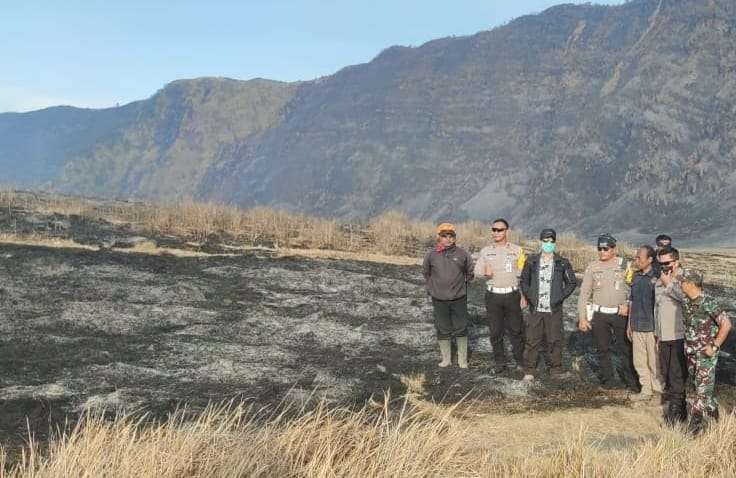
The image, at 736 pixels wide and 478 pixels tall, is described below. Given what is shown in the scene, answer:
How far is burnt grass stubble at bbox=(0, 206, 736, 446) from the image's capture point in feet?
28.2

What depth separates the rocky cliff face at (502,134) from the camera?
46844 millimetres

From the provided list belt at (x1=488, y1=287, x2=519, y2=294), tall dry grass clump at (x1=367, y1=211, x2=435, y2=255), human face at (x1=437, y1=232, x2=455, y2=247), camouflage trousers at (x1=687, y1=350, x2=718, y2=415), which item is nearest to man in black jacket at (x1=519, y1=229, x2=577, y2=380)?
belt at (x1=488, y1=287, x2=519, y2=294)

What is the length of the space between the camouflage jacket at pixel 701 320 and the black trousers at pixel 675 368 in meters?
0.62

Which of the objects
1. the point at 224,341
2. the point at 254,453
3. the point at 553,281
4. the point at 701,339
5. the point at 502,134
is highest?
the point at 502,134

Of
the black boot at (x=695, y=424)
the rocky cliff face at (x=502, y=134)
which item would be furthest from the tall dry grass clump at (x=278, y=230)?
the rocky cliff face at (x=502, y=134)

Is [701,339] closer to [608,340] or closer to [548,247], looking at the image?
[608,340]

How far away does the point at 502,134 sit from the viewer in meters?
64.9

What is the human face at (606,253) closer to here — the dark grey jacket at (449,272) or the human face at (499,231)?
the human face at (499,231)

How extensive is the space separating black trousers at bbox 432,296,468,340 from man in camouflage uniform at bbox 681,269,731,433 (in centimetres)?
323

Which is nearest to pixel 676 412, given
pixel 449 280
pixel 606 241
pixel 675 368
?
pixel 675 368

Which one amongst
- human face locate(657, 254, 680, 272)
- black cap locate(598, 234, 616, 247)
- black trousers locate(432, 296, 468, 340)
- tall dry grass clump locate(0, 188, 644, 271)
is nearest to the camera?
human face locate(657, 254, 680, 272)

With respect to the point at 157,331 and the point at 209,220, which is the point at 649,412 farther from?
the point at 209,220

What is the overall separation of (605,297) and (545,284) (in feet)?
2.48

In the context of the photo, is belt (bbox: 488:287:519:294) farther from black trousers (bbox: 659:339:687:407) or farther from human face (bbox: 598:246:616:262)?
black trousers (bbox: 659:339:687:407)
